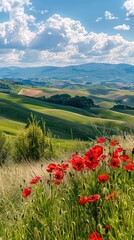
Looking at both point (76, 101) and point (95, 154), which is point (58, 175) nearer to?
point (95, 154)

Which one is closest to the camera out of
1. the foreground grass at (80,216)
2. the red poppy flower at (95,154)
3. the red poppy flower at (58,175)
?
the foreground grass at (80,216)

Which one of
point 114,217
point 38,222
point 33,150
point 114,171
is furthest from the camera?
point 33,150

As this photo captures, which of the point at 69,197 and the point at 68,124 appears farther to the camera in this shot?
the point at 68,124

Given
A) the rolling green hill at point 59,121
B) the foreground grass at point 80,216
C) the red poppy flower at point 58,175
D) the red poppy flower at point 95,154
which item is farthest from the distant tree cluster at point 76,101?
the red poppy flower at point 95,154

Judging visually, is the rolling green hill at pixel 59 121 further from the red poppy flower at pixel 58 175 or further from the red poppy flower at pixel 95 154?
the red poppy flower at pixel 95 154

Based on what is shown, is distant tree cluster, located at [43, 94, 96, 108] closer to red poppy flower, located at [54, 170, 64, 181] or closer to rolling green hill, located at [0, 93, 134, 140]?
rolling green hill, located at [0, 93, 134, 140]

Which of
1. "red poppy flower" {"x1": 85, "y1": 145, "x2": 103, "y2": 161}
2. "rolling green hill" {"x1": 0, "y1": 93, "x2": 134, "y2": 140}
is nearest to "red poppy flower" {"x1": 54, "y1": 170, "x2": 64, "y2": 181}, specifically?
"red poppy flower" {"x1": 85, "y1": 145, "x2": 103, "y2": 161}

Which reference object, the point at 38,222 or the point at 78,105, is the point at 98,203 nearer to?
the point at 38,222

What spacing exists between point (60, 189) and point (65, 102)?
528 ft

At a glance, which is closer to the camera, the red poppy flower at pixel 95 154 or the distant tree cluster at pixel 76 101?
the red poppy flower at pixel 95 154

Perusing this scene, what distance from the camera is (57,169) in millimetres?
5348

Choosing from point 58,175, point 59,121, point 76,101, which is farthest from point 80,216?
point 76,101

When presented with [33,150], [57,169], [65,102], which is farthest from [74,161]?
[65,102]

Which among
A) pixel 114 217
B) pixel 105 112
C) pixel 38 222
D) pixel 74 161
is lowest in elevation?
pixel 105 112
